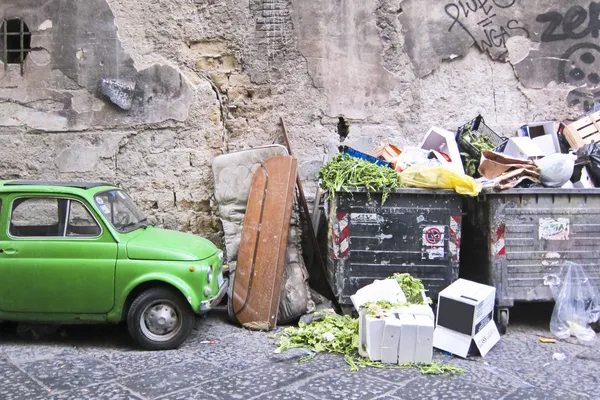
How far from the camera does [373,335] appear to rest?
4172 millimetres

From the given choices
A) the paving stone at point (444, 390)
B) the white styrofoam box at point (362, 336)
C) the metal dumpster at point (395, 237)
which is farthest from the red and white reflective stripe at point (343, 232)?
the paving stone at point (444, 390)

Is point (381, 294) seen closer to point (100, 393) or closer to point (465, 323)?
point (465, 323)

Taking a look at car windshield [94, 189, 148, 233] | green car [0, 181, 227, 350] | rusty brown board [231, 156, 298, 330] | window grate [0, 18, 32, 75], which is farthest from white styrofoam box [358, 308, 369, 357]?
window grate [0, 18, 32, 75]

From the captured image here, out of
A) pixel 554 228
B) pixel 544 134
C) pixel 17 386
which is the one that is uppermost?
pixel 544 134

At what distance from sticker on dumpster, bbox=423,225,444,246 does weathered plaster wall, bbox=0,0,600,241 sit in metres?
1.97

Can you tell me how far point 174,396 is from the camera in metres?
3.65

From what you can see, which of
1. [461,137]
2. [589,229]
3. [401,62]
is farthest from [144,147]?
[589,229]

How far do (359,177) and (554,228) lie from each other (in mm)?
2024

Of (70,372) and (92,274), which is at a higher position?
(92,274)

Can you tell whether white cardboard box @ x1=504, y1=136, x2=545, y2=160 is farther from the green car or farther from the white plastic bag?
the green car

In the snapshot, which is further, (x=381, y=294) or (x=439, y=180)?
(x=439, y=180)

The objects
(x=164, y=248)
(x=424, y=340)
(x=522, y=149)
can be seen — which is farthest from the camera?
(x=522, y=149)

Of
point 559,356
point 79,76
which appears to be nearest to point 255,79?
point 79,76

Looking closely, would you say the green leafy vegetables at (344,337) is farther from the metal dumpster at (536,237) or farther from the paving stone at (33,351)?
the paving stone at (33,351)
